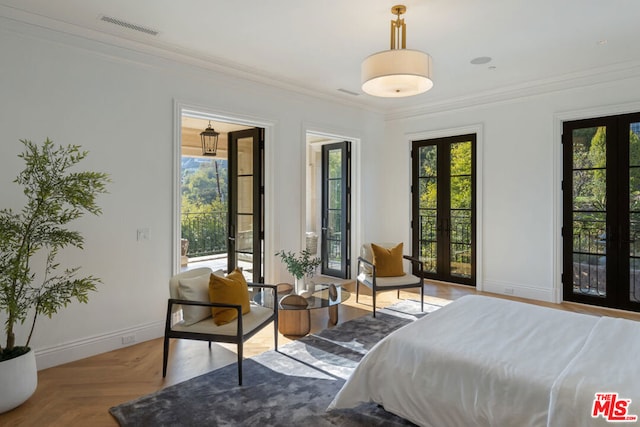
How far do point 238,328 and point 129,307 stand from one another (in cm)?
151

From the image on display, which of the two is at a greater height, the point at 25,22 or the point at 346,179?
the point at 25,22

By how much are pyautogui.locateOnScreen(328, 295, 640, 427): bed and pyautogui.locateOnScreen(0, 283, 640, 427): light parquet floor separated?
1450 mm

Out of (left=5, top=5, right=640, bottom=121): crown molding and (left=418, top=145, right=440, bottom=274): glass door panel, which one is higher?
(left=5, top=5, right=640, bottom=121): crown molding

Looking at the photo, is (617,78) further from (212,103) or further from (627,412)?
(212,103)

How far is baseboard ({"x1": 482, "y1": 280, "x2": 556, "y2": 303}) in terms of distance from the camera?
17.1ft

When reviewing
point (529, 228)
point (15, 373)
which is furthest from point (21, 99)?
point (529, 228)

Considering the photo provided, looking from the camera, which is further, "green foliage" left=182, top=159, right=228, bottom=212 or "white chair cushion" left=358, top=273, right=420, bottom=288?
"green foliage" left=182, top=159, right=228, bottom=212

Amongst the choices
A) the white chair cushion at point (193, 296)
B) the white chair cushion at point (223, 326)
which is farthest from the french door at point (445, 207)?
the white chair cushion at point (193, 296)

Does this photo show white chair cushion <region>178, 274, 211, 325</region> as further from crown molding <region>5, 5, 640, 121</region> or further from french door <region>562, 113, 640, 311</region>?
french door <region>562, 113, 640, 311</region>

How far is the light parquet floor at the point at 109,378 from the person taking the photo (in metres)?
2.61

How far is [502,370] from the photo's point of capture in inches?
79.2

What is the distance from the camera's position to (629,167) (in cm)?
461

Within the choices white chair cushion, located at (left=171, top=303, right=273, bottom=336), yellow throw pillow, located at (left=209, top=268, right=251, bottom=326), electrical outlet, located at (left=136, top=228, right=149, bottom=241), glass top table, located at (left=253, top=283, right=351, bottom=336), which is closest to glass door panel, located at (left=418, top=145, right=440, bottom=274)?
glass top table, located at (left=253, top=283, right=351, bottom=336)

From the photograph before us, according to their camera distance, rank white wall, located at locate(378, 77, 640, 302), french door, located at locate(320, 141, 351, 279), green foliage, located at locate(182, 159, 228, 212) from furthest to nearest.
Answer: green foliage, located at locate(182, 159, 228, 212) < french door, located at locate(320, 141, 351, 279) < white wall, located at locate(378, 77, 640, 302)
